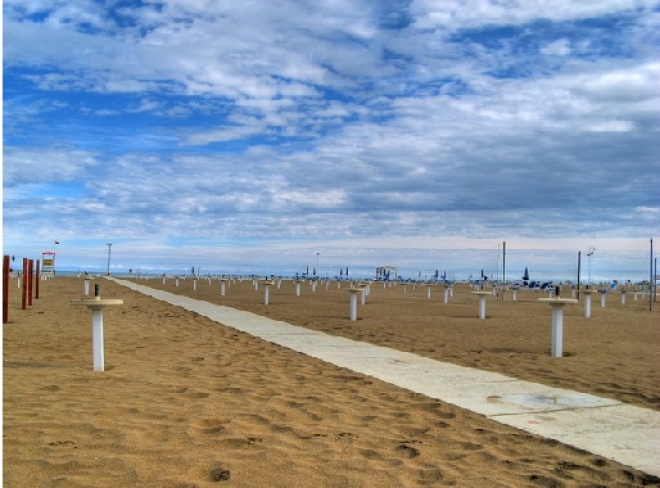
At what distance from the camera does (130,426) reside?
5367 mm

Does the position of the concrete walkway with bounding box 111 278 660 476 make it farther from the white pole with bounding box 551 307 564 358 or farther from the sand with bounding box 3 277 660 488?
the white pole with bounding box 551 307 564 358

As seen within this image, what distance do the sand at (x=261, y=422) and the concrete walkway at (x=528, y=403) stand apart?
0.91 ft

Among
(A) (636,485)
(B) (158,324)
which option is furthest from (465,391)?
(B) (158,324)

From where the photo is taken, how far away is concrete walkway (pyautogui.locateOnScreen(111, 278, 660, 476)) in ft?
17.4

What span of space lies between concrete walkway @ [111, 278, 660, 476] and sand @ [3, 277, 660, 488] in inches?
10.9

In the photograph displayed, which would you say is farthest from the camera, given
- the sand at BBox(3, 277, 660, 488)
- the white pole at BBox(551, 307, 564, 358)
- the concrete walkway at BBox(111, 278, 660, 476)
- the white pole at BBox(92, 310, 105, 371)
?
the white pole at BBox(551, 307, 564, 358)

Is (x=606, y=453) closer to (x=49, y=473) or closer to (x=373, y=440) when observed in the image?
(x=373, y=440)

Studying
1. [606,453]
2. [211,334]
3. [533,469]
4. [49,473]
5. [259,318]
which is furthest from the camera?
[259,318]

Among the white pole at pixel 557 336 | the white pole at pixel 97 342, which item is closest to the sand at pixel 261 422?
the white pole at pixel 97 342

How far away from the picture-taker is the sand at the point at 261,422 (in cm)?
436

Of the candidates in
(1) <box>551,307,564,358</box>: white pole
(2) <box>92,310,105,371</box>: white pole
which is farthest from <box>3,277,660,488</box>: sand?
(1) <box>551,307,564,358</box>: white pole

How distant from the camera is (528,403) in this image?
6883mm

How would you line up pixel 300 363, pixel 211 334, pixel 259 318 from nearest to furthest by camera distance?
1. pixel 300 363
2. pixel 211 334
3. pixel 259 318

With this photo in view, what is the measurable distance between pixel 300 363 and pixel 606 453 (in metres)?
5.13
